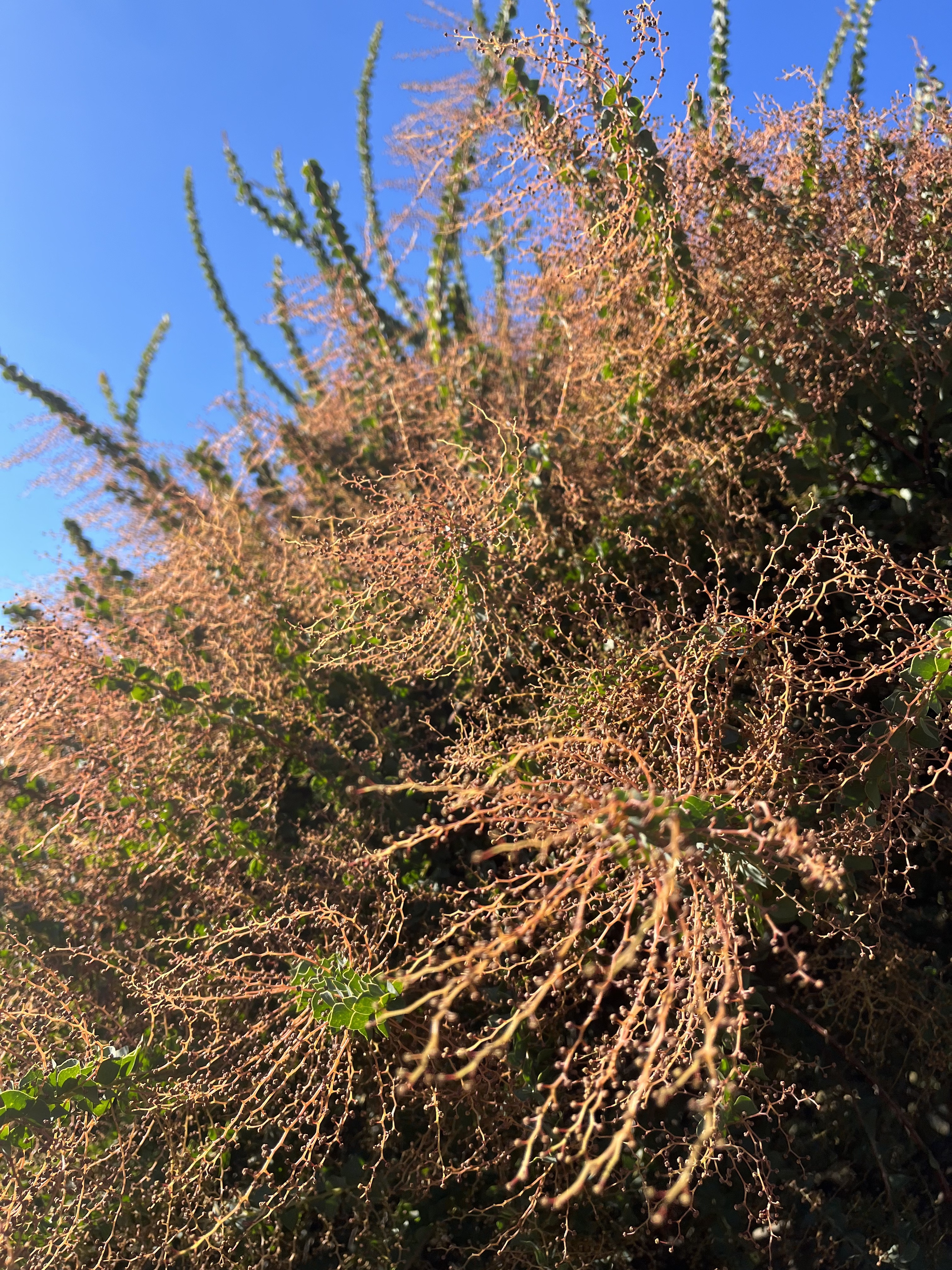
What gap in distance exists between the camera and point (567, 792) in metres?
1.03

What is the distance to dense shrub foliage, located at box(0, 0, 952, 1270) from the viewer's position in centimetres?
121

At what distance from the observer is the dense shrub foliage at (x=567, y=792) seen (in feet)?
3.98

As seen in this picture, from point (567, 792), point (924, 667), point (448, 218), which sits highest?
point (448, 218)

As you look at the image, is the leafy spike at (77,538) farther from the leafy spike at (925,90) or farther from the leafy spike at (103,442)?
the leafy spike at (925,90)

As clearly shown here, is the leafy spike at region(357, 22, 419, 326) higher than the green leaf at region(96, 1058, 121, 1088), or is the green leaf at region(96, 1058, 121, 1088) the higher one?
the leafy spike at region(357, 22, 419, 326)

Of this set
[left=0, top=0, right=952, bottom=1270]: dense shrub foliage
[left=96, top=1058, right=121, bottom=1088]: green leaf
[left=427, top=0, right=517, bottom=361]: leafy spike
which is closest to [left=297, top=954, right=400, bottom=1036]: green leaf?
[left=0, top=0, right=952, bottom=1270]: dense shrub foliage

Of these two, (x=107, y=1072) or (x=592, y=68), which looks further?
(x=592, y=68)

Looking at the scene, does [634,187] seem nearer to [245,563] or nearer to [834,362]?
[834,362]

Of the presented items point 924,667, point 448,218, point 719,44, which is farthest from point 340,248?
point 924,667

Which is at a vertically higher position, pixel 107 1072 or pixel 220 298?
pixel 220 298

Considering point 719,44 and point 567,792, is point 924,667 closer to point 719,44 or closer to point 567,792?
point 567,792

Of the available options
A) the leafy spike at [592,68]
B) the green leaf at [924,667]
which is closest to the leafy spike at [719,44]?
the leafy spike at [592,68]

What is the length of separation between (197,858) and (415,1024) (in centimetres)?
62

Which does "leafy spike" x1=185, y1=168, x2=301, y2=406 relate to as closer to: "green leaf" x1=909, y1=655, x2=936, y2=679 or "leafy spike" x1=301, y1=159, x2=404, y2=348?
"leafy spike" x1=301, y1=159, x2=404, y2=348
